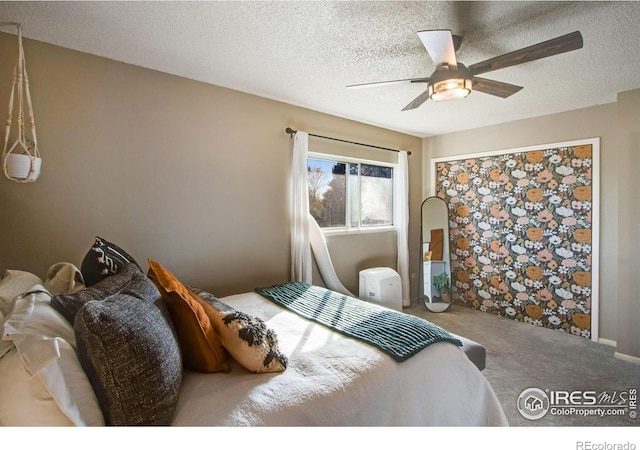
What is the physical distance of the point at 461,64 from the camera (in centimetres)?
170

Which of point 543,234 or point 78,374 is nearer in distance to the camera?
point 78,374

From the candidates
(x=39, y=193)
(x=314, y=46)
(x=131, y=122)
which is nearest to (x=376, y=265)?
(x=314, y=46)

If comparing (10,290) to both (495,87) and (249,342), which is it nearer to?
(249,342)

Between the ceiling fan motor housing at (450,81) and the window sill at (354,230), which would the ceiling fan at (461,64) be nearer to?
the ceiling fan motor housing at (450,81)

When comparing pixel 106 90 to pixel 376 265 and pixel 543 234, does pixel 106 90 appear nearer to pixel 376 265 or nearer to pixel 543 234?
pixel 376 265

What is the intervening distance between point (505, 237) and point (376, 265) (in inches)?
60.4

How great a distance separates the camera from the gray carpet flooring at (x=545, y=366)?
1.83 metres

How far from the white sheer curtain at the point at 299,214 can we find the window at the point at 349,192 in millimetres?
354

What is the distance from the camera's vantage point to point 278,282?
9.52 ft

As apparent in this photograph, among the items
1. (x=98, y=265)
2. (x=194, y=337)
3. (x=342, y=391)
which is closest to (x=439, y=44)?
(x=342, y=391)

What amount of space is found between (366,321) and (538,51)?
1639 millimetres

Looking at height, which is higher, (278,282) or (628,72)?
(628,72)

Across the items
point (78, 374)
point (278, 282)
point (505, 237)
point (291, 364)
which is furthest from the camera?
point (505, 237)

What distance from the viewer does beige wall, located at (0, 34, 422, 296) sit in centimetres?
185
